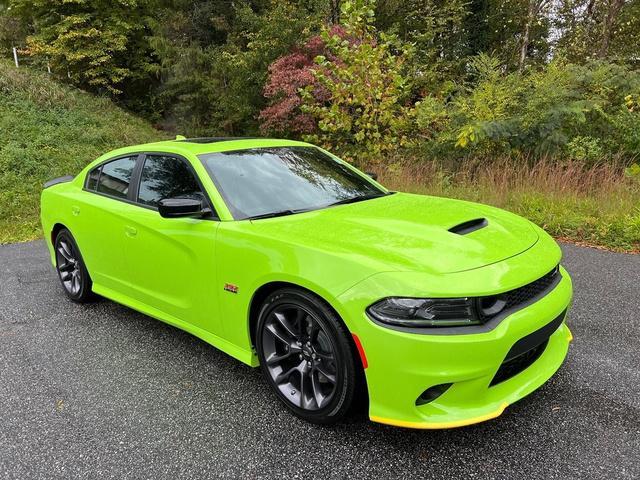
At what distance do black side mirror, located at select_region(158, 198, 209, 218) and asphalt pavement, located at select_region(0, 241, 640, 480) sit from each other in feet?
3.50

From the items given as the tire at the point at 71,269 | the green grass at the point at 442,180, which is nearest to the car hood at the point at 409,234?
the tire at the point at 71,269

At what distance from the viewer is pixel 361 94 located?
9031 millimetres

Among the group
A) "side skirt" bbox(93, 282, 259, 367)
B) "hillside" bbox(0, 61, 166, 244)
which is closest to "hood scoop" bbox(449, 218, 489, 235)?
"side skirt" bbox(93, 282, 259, 367)

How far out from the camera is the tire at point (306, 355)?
7.54 feet

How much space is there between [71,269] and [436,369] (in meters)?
3.78

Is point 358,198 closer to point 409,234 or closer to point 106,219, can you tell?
point 409,234

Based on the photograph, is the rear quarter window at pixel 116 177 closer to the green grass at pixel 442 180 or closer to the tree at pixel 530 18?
the green grass at pixel 442 180

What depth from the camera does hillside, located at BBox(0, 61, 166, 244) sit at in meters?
9.56

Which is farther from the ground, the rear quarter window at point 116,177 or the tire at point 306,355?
the rear quarter window at point 116,177

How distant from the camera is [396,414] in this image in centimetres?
215

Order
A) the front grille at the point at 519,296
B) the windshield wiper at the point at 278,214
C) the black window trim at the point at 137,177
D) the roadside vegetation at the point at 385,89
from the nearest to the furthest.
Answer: the front grille at the point at 519,296
the windshield wiper at the point at 278,214
the black window trim at the point at 137,177
the roadside vegetation at the point at 385,89

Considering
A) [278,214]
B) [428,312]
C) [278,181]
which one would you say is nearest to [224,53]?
[278,181]

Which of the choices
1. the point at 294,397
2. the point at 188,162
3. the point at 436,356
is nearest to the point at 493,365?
the point at 436,356

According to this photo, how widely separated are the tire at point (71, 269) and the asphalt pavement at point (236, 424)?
25.7 inches
